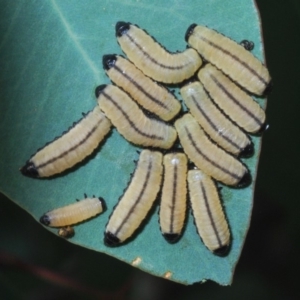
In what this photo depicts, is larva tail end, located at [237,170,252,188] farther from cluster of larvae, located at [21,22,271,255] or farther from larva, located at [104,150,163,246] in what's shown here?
Result: larva, located at [104,150,163,246]

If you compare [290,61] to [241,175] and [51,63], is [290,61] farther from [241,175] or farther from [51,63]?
[51,63]

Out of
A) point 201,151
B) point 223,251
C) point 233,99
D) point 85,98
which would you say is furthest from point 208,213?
point 85,98

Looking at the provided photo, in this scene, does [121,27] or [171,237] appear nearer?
[121,27]

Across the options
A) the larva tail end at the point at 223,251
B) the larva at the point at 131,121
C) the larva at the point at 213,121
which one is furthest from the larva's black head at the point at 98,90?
the larva tail end at the point at 223,251

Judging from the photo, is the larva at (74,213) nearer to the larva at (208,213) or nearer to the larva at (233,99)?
the larva at (208,213)

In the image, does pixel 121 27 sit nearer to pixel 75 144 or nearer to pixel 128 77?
pixel 128 77

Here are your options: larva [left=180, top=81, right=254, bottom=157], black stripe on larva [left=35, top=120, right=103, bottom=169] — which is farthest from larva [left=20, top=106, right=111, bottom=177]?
larva [left=180, top=81, right=254, bottom=157]
